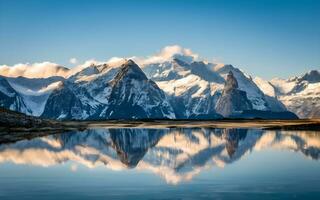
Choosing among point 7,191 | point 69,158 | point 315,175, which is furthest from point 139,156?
point 7,191

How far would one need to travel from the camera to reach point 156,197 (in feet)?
137

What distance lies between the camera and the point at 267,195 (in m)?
Result: 42.5

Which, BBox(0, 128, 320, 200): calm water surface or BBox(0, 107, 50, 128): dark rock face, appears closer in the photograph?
BBox(0, 128, 320, 200): calm water surface

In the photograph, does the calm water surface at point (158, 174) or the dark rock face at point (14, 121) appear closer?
the calm water surface at point (158, 174)

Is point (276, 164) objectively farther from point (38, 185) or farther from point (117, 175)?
point (38, 185)

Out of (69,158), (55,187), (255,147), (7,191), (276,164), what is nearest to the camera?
(7,191)

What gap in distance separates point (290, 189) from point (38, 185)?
23.6 m

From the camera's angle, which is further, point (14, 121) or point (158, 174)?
point (14, 121)

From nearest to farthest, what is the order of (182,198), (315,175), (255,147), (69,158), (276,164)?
1. (182,198)
2. (315,175)
3. (276,164)
4. (69,158)
5. (255,147)

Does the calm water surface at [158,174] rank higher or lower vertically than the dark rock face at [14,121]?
lower

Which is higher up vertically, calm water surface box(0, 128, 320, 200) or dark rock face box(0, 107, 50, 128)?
dark rock face box(0, 107, 50, 128)

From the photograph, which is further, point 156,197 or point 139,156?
point 139,156

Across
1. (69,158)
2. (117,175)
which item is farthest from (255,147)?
(117,175)

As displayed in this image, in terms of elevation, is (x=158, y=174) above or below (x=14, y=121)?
below
